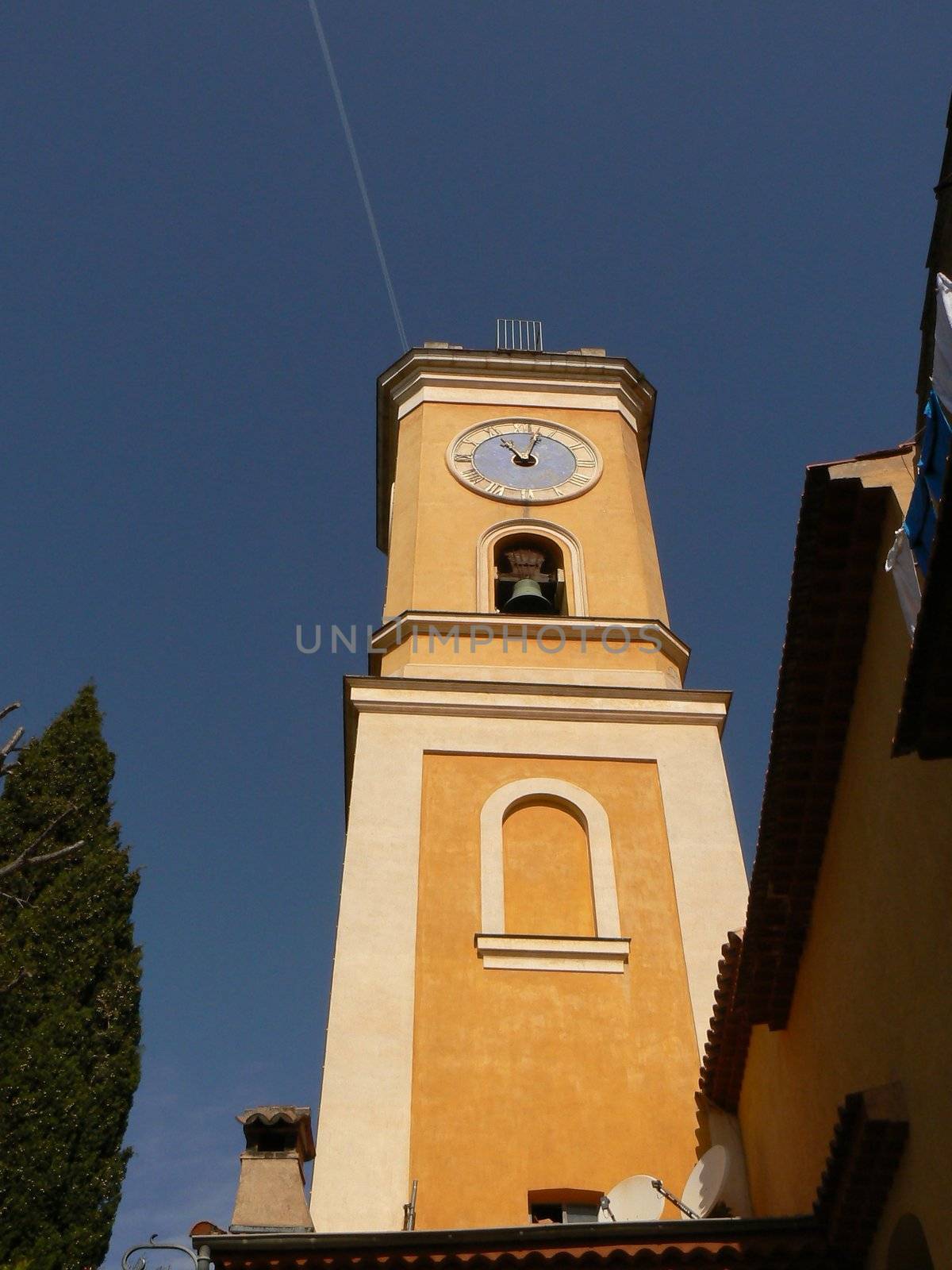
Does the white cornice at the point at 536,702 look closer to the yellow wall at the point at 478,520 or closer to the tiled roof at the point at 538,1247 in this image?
the yellow wall at the point at 478,520

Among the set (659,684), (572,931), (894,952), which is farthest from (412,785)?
(894,952)

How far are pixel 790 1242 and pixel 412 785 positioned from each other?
693 cm

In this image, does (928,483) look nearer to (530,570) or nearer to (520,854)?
(520,854)

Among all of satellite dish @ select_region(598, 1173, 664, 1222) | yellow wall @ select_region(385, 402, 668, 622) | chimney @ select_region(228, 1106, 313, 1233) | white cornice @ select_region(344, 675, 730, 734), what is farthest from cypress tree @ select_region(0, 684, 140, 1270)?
yellow wall @ select_region(385, 402, 668, 622)

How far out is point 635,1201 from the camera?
9625 millimetres

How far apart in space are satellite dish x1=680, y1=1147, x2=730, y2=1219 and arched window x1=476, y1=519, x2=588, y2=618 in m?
8.18

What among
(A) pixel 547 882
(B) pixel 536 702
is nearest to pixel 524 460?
(B) pixel 536 702

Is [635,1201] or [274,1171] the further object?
[635,1201]

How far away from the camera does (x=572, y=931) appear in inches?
514

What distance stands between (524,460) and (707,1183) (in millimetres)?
11656

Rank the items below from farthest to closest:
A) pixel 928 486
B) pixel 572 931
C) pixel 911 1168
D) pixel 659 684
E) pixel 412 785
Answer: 1. pixel 659 684
2. pixel 412 785
3. pixel 572 931
4. pixel 911 1168
5. pixel 928 486

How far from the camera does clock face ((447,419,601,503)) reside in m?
19.0

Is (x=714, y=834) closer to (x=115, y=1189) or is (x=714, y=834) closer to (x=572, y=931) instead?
(x=572, y=931)

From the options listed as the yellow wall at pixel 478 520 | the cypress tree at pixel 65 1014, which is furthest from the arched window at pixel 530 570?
the cypress tree at pixel 65 1014
